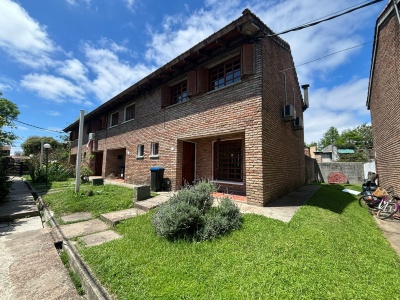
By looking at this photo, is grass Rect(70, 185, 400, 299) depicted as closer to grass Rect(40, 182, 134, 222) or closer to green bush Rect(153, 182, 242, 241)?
green bush Rect(153, 182, 242, 241)

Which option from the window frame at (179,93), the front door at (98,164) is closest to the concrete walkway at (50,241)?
the window frame at (179,93)

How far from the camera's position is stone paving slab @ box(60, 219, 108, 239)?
4129 millimetres

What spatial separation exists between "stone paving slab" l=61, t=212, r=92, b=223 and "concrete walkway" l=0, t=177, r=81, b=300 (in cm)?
49

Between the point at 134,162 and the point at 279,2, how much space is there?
9.85 m

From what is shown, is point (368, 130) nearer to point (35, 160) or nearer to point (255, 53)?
point (255, 53)

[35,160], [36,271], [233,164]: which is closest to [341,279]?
[36,271]

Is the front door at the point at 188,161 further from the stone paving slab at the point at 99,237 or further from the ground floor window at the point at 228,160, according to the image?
the stone paving slab at the point at 99,237

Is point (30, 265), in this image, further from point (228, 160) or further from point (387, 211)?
point (387, 211)

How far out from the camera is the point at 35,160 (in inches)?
765

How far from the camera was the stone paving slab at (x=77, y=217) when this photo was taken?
16.6ft

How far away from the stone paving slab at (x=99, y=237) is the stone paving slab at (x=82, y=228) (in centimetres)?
28

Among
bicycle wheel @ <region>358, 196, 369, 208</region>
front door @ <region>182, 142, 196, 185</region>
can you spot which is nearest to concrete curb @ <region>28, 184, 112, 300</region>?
front door @ <region>182, 142, 196, 185</region>

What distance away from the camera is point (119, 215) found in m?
5.12

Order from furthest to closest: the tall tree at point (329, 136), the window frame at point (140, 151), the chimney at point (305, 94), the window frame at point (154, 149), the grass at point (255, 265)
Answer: the tall tree at point (329, 136), the chimney at point (305, 94), the window frame at point (140, 151), the window frame at point (154, 149), the grass at point (255, 265)
